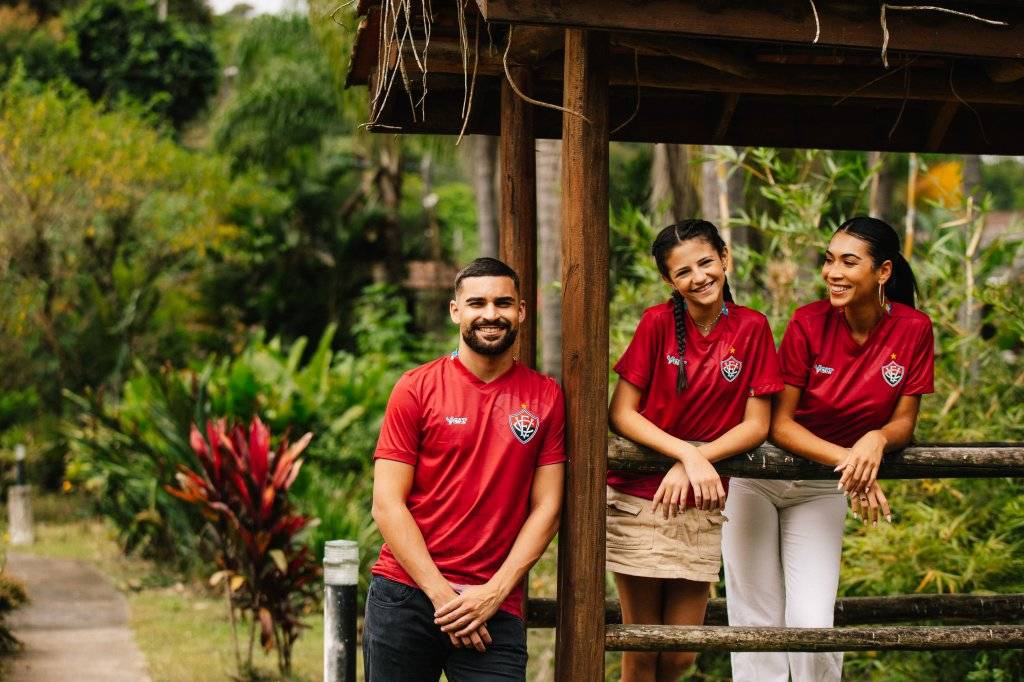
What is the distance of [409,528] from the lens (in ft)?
12.3

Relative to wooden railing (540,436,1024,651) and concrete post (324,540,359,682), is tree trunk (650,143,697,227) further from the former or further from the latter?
concrete post (324,540,359,682)

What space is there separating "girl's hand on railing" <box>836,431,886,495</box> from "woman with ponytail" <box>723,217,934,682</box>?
67 mm

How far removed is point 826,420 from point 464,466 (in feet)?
4.32

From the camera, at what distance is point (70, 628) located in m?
9.17

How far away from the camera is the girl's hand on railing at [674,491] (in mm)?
3891

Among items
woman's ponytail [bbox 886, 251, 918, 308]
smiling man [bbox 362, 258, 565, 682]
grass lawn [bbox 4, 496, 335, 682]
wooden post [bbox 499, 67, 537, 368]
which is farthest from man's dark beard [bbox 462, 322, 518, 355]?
grass lawn [bbox 4, 496, 335, 682]

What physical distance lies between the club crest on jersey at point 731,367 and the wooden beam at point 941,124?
1.84 meters

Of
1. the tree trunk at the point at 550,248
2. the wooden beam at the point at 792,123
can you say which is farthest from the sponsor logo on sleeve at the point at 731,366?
the tree trunk at the point at 550,248

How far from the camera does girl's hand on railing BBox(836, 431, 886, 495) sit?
3930mm

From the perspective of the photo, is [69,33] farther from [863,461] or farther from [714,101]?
[863,461]

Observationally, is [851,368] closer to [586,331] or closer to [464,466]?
[586,331]

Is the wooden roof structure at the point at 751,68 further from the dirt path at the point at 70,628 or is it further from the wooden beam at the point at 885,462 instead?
the dirt path at the point at 70,628

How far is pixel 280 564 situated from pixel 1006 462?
4.24m

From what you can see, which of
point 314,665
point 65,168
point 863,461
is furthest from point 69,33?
point 863,461
